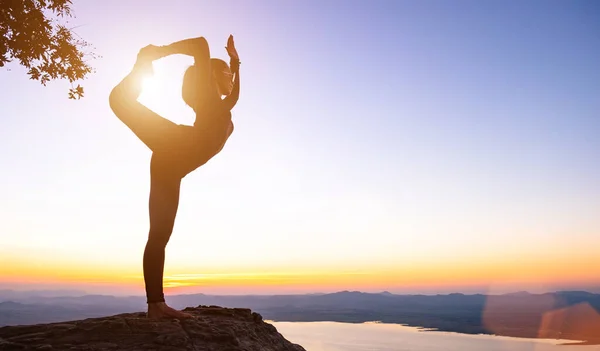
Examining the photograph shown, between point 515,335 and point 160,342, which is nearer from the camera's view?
point 160,342

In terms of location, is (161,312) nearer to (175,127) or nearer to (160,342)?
(160,342)

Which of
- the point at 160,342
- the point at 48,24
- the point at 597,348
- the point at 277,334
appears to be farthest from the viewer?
the point at 597,348

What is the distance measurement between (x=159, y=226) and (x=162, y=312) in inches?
38.3

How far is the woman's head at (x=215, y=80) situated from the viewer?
5082 millimetres

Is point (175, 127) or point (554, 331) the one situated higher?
point (175, 127)

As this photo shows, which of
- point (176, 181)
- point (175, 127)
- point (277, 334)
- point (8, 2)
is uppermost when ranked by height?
point (8, 2)

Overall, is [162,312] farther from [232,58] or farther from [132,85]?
[232,58]

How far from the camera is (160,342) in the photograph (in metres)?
4.02

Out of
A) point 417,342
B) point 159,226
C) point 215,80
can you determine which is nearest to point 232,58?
point 215,80

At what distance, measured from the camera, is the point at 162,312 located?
4766 mm

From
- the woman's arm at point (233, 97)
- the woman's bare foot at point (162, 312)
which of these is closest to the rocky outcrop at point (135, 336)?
the woman's bare foot at point (162, 312)

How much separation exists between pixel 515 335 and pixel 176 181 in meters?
189

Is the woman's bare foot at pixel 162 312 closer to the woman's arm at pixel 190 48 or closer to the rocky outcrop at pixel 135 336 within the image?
the rocky outcrop at pixel 135 336

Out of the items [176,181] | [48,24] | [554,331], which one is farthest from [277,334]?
[554,331]
